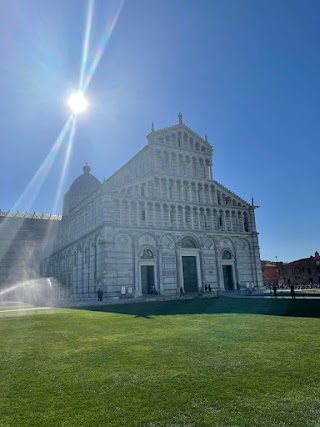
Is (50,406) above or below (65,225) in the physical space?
below

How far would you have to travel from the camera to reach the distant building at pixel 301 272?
7575cm

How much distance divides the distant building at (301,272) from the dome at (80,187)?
4919 cm

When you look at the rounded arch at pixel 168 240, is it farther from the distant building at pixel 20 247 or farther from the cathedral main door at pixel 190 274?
the distant building at pixel 20 247

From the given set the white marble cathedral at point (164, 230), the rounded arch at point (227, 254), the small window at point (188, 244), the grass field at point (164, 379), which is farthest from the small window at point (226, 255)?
the grass field at point (164, 379)

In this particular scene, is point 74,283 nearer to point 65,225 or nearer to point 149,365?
point 65,225

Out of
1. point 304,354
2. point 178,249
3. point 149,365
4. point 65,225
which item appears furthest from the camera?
point 65,225

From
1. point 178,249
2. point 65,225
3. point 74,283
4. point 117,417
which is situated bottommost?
point 117,417

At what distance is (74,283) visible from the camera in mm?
45000

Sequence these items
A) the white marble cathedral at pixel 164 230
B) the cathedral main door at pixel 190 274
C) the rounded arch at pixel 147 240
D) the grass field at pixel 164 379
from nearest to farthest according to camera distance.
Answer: the grass field at pixel 164 379 < the white marble cathedral at pixel 164 230 < the rounded arch at pixel 147 240 < the cathedral main door at pixel 190 274

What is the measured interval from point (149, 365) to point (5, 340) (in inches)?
242

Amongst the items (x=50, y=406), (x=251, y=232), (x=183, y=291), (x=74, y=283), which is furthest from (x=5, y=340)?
(x=251, y=232)

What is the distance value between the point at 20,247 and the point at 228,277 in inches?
1787

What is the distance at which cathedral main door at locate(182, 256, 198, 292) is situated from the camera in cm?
3984

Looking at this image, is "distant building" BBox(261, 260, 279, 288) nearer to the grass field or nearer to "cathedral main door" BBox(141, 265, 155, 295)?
"cathedral main door" BBox(141, 265, 155, 295)
